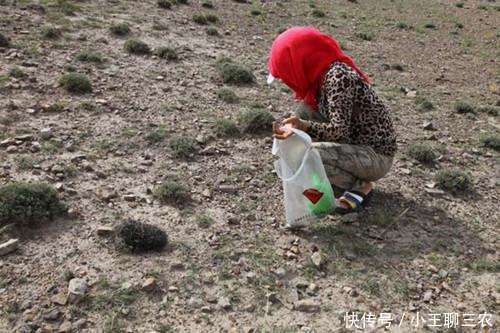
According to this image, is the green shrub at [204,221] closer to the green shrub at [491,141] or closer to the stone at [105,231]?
the stone at [105,231]

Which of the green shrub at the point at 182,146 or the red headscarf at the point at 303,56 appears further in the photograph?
the green shrub at the point at 182,146

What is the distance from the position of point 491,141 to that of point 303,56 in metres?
3.80

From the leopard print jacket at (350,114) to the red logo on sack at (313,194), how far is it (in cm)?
48

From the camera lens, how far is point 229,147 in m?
6.20

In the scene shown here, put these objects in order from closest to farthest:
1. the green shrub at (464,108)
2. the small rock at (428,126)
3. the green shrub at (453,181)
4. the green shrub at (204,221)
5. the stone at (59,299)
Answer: the stone at (59,299) < the green shrub at (204,221) < the green shrub at (453,181) < the small rock at (428,126) < the green shrub at (464,108)

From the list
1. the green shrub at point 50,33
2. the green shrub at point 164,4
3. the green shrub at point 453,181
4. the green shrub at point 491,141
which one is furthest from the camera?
the green shrub at point 164,4

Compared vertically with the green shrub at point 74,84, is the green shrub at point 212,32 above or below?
below

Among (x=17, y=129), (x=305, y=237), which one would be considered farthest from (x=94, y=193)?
(x=305, y=237)

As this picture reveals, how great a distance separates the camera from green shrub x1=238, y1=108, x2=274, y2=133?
21.7 ft

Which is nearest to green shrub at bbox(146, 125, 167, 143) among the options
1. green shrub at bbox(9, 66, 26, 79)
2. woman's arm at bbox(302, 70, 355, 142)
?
woman's arm at bbox(302, 70, 355, 142)

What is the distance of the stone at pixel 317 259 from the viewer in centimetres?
408

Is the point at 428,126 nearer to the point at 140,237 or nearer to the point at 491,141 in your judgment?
the point at 491,141

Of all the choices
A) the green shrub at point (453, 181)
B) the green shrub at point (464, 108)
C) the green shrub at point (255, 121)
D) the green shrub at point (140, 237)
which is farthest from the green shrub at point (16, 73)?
the green shrub at point (464, 108)

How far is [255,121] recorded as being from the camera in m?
6.62
